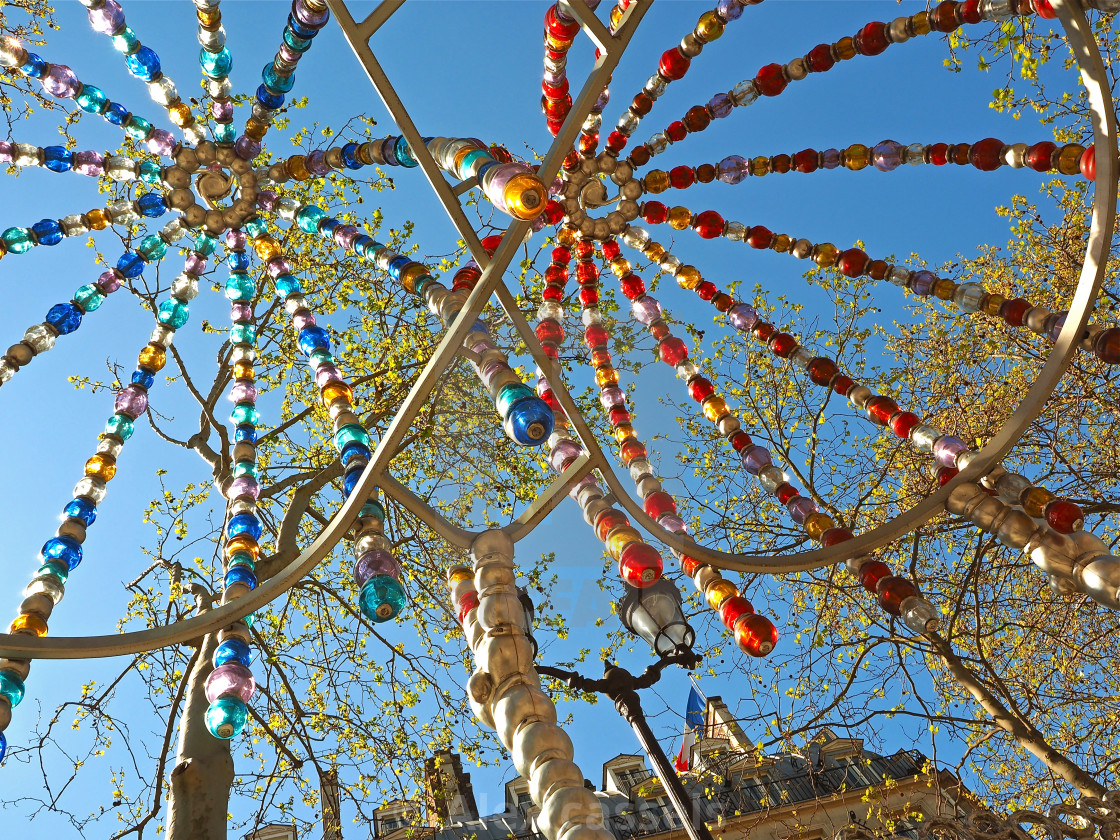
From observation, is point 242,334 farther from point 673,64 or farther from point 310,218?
point 673,64

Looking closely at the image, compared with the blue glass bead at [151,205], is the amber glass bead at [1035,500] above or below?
below

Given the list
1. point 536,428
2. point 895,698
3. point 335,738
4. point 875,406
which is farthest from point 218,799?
point 895,698

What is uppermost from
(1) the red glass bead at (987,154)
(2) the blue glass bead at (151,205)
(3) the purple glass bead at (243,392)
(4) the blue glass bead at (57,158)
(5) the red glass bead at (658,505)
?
(4) the blue glass bead at (57,158)

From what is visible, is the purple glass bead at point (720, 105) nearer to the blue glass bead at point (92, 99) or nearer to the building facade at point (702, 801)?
the blue glass bead at point (92, 99)

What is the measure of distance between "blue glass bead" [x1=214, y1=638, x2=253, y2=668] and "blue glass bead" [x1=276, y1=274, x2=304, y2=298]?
9.89 feet

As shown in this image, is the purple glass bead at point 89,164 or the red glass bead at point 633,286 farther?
the red glass bead at point 633,286

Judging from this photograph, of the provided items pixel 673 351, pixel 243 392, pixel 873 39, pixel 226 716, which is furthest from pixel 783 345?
pixel 226 716

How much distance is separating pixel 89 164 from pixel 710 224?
475cm

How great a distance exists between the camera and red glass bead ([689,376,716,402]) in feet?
22.6

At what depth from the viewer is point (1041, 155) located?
4.77 meters

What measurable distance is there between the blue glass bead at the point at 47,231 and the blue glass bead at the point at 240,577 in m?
3.27

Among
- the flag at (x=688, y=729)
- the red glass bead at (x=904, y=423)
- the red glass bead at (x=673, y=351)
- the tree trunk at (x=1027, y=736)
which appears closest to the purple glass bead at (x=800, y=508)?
the red glass bead at (x=904, y=423)

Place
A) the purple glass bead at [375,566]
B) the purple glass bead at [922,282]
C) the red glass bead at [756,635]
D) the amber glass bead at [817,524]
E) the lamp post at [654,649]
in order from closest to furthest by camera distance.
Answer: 1. the purple glass bead at [375,566]
2. the red glass bead at [756,635]
3. the lamp post at [654,649]
4. the amber glass bead at [817,524]
5. the purple glass bead at [922,282]

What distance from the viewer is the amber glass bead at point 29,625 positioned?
147 inches
